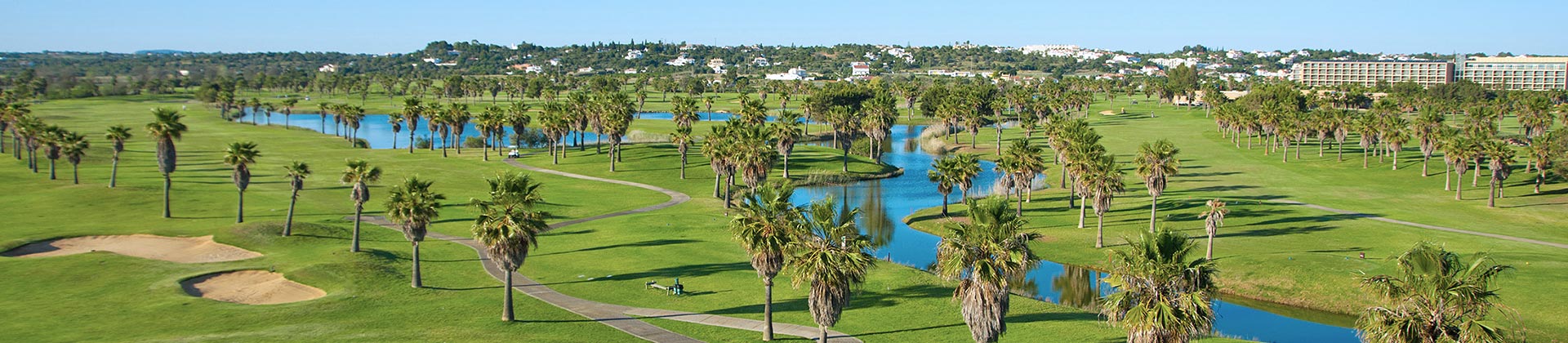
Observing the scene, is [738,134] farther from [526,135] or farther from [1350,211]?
[526,135]

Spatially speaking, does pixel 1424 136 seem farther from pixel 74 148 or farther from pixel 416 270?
pixel 74 148

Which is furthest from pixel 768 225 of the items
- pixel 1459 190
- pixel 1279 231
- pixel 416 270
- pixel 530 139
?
pixel 530 139

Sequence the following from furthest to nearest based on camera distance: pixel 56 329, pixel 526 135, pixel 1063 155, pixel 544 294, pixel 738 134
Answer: pixel 526 135, pixel 1063 155, pixel 738 134, pixel 544 294, pixel 56 329

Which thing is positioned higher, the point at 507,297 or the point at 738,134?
the point at 738,134

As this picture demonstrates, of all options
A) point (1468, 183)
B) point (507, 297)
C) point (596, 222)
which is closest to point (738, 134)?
point (596, 222)

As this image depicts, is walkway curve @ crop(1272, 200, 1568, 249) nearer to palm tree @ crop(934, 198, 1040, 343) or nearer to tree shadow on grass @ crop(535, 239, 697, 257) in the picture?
tree shadow on grass @ crop(535, 239, 697, 257)

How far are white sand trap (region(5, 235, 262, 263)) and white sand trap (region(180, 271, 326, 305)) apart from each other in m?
5.07

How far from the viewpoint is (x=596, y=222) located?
75.6m

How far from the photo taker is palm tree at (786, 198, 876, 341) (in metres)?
36.8

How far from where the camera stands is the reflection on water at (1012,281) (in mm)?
50500

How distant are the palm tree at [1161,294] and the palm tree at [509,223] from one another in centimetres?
2523

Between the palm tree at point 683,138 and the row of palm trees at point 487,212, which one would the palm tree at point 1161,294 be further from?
the palm tree at point 683,138

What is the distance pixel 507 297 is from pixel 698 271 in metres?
13.7

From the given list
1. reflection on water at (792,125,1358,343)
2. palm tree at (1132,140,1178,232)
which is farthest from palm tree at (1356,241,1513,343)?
palm tree at (1132,140,1178,232)
